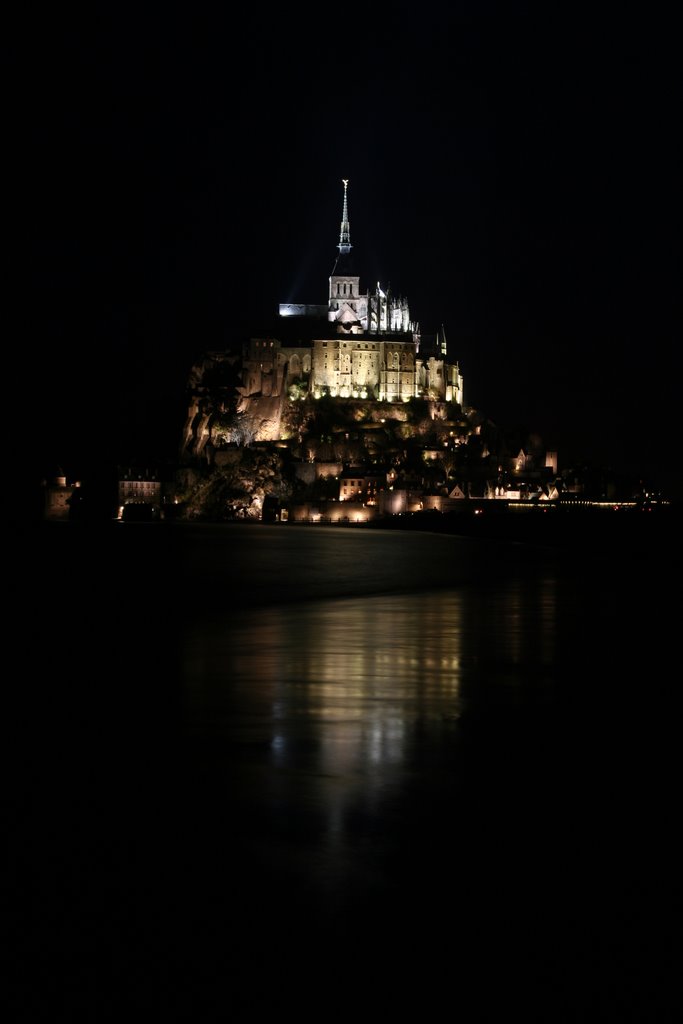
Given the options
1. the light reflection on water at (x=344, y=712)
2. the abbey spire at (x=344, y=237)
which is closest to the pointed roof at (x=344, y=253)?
the abbey spire at (x=344, y=237)

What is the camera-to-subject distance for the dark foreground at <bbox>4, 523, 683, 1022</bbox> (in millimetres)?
3361

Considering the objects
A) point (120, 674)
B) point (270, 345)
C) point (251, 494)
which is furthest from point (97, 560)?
point (270, 345)

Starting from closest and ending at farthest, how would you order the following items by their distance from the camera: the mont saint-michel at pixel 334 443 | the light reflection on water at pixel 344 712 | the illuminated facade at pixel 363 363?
the light reflection on water at pixel 344 712
the mont saint-michel at pixel 334 443
the illuminated facade at pixel 363 363

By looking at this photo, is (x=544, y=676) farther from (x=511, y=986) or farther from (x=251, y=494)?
(x=251, y=494)

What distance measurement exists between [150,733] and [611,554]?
3159 cm

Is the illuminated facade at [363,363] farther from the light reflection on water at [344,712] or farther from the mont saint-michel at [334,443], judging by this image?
the light reflection on water at [344,712]

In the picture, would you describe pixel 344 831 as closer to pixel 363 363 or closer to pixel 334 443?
pixel 334 443

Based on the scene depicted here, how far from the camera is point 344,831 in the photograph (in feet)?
15.5

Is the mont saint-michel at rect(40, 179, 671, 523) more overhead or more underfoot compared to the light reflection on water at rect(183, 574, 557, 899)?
more overhead

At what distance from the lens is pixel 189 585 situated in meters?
23.7

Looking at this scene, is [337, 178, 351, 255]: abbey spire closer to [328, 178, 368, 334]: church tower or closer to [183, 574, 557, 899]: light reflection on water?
[328, 178, 368, 334]: church tower

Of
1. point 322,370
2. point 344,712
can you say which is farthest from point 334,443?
point 344,712

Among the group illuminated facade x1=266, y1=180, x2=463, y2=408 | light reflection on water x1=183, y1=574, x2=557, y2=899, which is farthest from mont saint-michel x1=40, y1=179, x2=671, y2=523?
light reflection on water x1=183, y1=574, x2=557, y2=899

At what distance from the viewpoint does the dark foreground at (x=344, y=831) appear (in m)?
3.36
